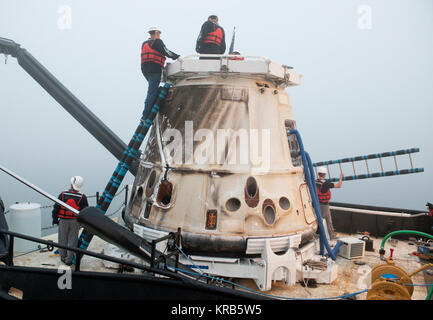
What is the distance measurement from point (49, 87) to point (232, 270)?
401 inches

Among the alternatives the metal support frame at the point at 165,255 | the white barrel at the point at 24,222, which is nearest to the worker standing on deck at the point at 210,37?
the metal support frame at the point at 165,255

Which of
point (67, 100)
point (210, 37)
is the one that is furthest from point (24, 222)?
point (210, 37)

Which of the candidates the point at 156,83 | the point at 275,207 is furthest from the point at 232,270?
the point at 156,83

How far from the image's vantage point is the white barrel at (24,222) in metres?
9.43

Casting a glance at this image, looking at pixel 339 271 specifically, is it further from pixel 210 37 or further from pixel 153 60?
pixel 153 60

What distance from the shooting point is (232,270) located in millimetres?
7320

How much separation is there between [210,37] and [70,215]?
260 inches

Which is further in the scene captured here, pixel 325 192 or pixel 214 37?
pixel 325 192

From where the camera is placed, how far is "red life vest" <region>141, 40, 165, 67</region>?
349 inches

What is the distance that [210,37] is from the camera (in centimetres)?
936

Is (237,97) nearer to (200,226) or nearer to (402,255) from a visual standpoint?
(200,226)

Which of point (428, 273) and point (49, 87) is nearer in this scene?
point (428, 273)

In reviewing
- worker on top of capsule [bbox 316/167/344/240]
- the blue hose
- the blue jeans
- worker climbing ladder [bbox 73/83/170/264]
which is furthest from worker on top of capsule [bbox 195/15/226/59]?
worker on top of capsule [bbox 316/167/344/240]
